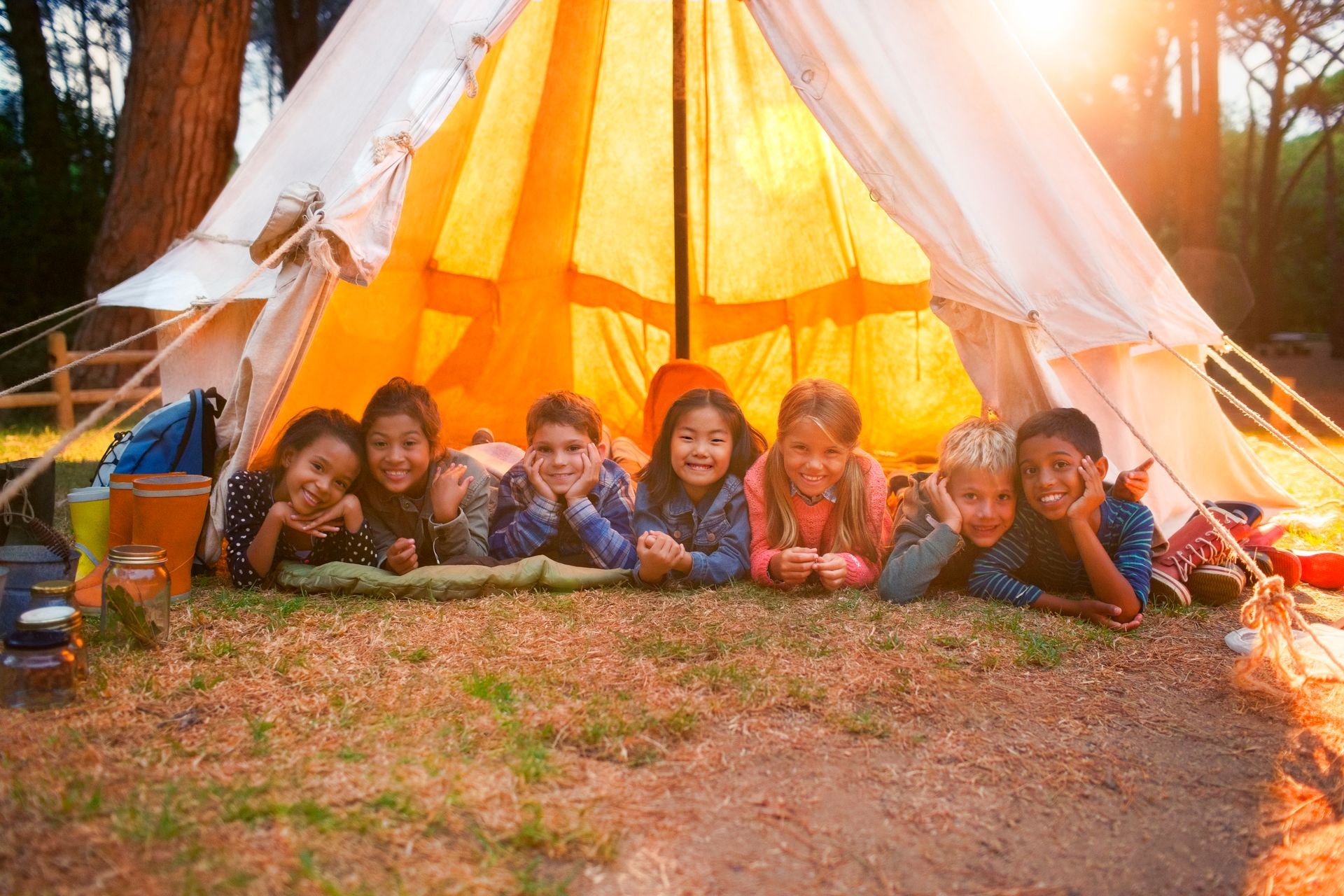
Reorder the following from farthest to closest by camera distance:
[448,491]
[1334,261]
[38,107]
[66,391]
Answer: [1334,261]
[38,107]
[66,391]
[448,491]

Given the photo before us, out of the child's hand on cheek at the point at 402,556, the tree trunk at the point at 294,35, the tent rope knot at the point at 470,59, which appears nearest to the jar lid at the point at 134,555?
the child's hand on cheek at the point at 402,556

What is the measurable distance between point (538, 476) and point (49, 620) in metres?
1.38

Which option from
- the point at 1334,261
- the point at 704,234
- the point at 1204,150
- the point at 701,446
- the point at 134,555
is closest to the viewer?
the point at 134,555

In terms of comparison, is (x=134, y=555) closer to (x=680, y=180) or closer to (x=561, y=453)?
(x=561, y=453)

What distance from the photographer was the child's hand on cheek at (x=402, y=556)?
9.64 feet

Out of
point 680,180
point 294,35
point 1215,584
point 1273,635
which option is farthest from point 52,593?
point 294,35

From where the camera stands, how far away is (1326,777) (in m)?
1.91

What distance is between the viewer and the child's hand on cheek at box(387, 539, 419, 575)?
2938 millimetres

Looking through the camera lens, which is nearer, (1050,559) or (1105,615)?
(1105,615)

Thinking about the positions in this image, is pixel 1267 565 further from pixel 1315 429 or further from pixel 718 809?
pixel 1315 429

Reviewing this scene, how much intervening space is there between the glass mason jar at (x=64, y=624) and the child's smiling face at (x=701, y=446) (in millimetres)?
1664

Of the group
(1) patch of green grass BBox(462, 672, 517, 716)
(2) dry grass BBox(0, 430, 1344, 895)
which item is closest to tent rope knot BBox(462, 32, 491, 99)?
(2) dry grass BBox(0, 430, 1344, 895)

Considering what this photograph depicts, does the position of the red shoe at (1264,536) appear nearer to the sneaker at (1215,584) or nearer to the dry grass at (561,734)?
the sneaker at (1215,584)

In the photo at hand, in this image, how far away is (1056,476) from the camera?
8.84ft
